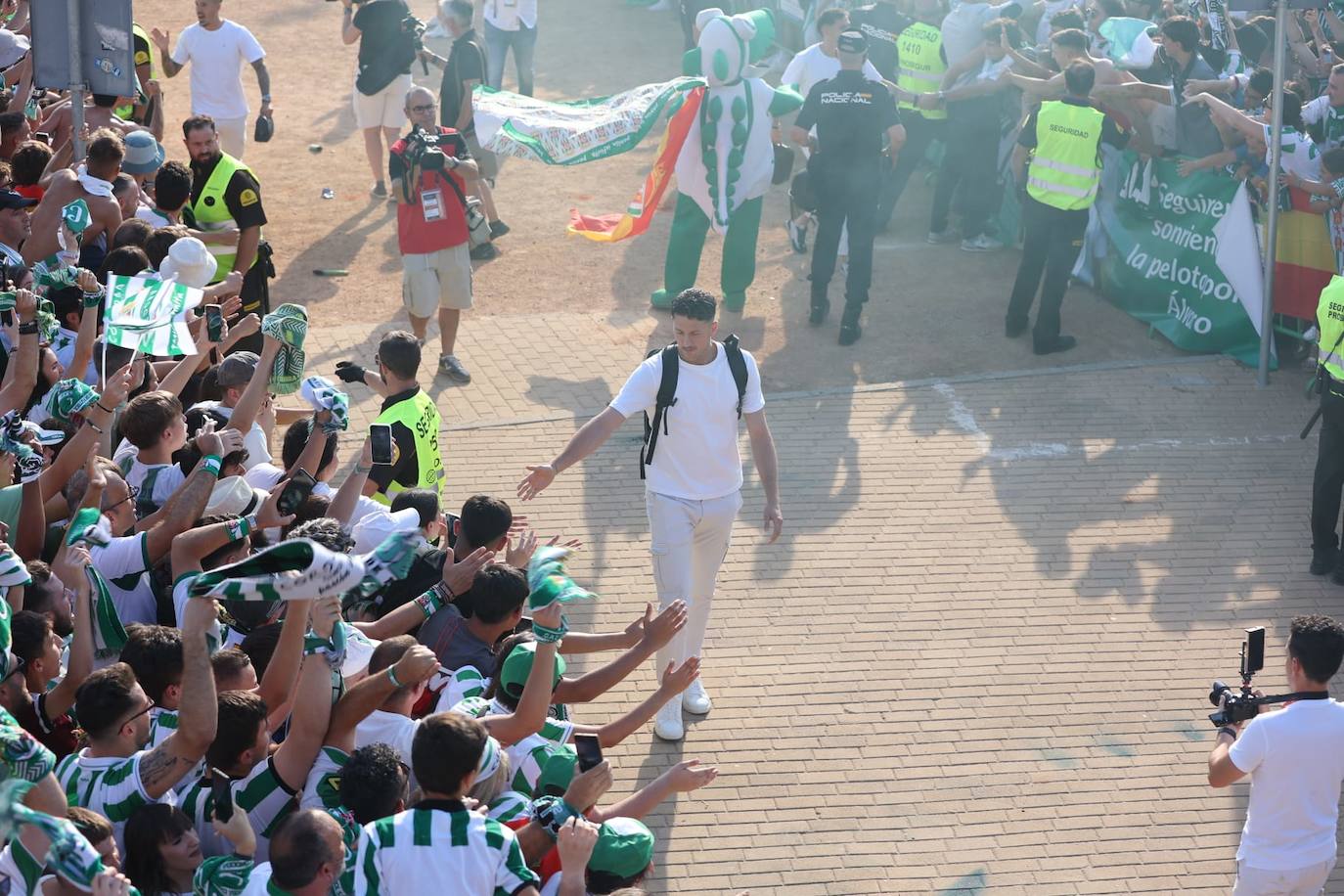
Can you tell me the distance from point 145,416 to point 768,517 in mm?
2714

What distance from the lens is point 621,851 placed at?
4316 millimetres

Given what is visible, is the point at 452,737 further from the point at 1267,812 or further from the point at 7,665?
the point at 1267,812

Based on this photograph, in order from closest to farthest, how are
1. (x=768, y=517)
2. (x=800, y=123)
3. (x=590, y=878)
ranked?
1. (x=590, y=878)
2. (x=768, y=517)
3. (x=800, y=123)

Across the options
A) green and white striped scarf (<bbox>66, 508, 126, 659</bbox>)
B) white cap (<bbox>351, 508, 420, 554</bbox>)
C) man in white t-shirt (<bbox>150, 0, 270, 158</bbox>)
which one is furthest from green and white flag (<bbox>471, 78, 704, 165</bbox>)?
green and white striped scarf (<bbox>66, 508, 126, 659</bbox>)

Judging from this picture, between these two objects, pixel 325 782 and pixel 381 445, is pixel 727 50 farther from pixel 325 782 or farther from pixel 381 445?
pixel 325 782

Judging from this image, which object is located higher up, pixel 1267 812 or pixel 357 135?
pixel 1267 812

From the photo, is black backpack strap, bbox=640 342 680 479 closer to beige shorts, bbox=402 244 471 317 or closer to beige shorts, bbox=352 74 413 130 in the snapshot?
beige shorts, bbox=402 244 471 317

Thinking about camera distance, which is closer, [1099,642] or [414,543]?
[414,543]

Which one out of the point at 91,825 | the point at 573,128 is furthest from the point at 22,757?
the point at 573,128

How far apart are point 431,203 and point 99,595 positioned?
4892 millimetres

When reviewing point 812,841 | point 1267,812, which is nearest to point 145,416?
point 812,841

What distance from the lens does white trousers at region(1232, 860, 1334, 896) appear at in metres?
5.05

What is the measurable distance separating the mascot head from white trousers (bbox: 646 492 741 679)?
4.99m

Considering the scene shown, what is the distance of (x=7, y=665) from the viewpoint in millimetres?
4547
